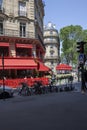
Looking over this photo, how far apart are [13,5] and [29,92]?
50.2 feet

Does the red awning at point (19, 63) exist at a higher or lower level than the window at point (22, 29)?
lower

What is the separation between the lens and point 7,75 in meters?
32.6

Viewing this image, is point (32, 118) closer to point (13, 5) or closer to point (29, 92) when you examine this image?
point (29, 92)

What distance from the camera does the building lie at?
32344mm

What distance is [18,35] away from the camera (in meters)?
33.5

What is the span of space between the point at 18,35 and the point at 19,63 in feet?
11.2

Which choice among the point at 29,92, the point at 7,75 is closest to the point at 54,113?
the point at 29,92

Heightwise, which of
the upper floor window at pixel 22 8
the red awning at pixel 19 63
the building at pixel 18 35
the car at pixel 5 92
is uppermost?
the upper floor window at pixel 22 8

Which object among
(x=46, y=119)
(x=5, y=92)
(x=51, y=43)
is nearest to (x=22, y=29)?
(x=5, y=92)

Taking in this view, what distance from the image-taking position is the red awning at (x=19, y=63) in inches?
1212

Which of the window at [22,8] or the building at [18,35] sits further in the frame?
the window at [22,8]

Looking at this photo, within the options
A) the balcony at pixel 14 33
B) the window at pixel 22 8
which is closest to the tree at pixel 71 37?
the window at pixel 22 8

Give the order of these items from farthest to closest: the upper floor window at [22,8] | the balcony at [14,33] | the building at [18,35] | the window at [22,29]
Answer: the upper floor window at [22,8] → the window at [22,29] → the balcony at [14,33] → the building at [18,35]

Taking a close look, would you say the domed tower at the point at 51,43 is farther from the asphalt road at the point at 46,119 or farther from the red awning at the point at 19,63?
the asphalt road at the point at 46,119
